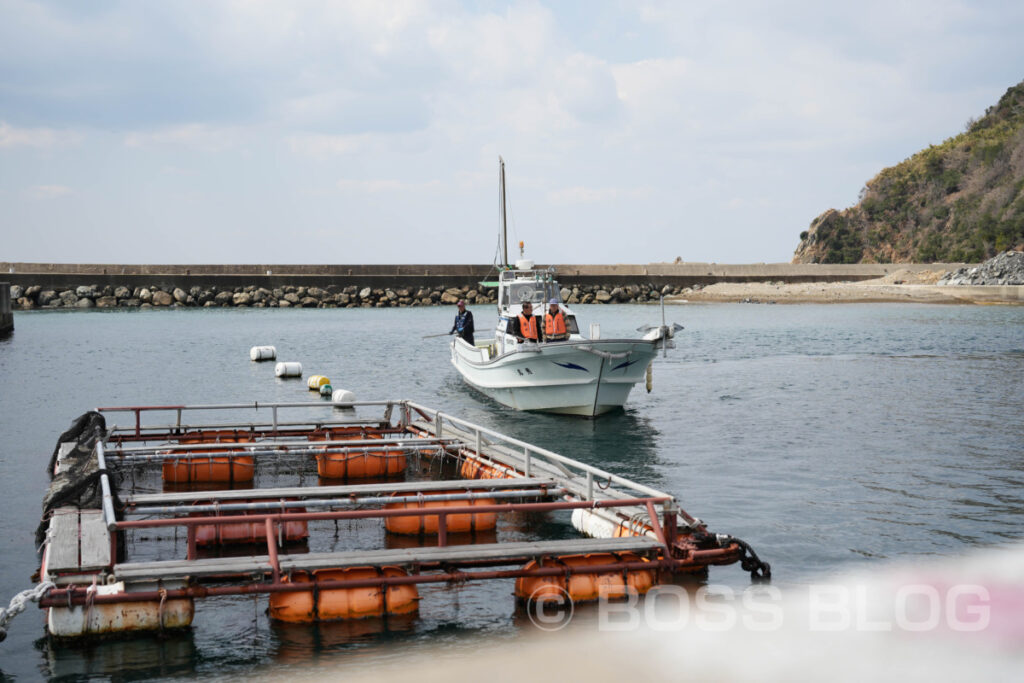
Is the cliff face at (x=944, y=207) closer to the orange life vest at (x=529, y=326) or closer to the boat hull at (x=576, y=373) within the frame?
the boat hull at (x=576, y=373)

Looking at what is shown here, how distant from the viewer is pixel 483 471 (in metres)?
14.5

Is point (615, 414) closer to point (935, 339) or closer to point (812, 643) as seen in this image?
point (812, 643)

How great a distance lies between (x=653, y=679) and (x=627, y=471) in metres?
8.94

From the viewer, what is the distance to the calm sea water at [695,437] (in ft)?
30.0

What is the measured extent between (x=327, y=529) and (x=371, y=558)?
410 centimetres

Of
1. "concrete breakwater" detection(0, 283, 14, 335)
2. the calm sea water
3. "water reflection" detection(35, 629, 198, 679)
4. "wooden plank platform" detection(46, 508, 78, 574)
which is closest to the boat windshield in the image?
the calm sea water

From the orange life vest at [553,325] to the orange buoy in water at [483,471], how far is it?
7.49m

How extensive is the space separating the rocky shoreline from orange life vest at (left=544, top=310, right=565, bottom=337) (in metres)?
64.1

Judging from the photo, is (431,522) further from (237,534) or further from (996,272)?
(996,272)

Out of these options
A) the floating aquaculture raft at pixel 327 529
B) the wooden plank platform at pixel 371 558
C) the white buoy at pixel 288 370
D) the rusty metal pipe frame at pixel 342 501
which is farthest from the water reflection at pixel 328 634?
the white buoy at pixel 288 370

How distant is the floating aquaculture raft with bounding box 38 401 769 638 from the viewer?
8797 millimetres

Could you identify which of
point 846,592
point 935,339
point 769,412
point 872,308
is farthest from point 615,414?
point 872,308

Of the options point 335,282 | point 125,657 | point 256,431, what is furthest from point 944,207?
point 125,657

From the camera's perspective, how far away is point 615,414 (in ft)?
79.0
